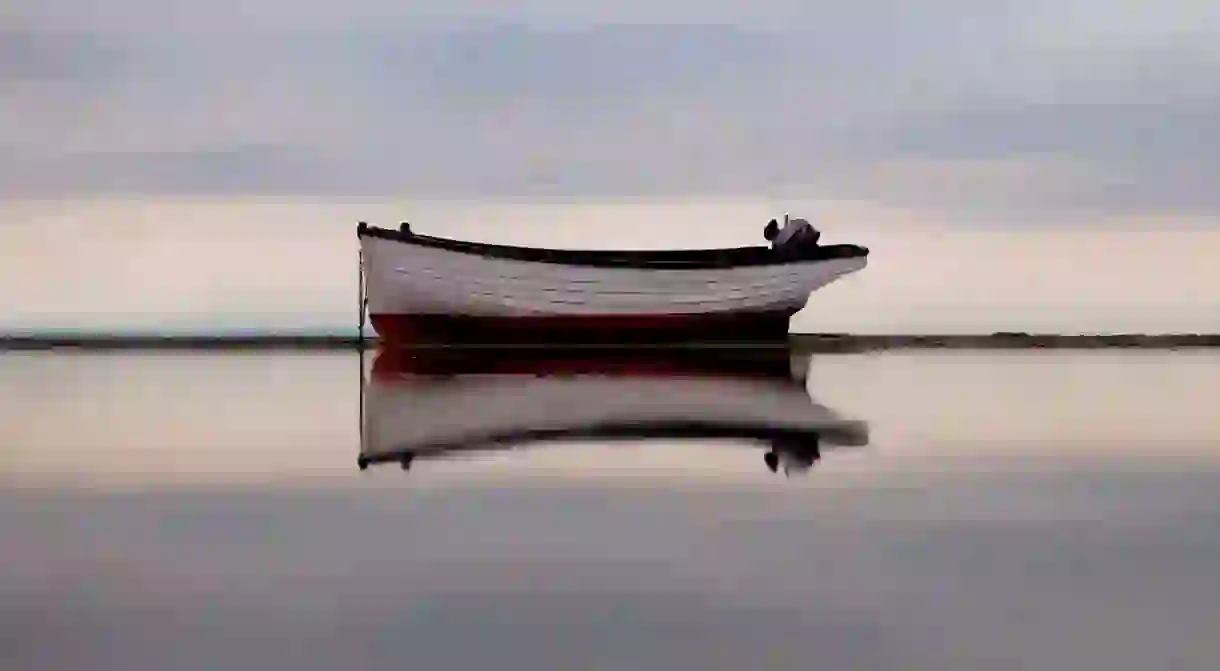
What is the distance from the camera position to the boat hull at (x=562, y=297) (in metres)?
23.0

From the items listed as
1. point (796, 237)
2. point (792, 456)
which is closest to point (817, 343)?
point (796, 237)

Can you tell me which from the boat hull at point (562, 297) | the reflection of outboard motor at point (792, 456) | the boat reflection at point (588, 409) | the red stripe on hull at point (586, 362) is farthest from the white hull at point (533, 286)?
the reflection of outboard motor at point (792, 456)

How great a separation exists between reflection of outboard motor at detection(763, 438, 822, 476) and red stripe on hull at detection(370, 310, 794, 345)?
16748 millimetres

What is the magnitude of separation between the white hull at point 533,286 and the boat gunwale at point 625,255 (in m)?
0.08

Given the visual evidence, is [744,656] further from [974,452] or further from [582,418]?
[582,418]

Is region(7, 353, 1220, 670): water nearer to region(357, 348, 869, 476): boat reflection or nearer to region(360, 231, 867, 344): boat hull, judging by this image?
region(357, 348, 869, 476): boat reflection

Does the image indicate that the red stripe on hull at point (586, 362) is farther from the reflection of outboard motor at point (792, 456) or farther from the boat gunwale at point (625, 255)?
the reflection of outboard motor at point (792, 456)

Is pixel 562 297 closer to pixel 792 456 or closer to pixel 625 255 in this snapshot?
pixel 625 255

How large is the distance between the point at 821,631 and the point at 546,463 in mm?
3180

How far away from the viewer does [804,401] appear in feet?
34.9

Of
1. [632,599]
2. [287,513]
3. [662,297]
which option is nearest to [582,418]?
[287,513]

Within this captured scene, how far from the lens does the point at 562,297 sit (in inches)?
925

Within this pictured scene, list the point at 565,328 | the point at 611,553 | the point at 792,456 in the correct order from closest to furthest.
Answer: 1. the point at 611,553
2. the point at 792,456
3. the point at 565,328

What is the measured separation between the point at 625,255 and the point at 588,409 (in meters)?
14.4
